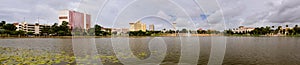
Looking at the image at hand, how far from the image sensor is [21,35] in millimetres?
70875

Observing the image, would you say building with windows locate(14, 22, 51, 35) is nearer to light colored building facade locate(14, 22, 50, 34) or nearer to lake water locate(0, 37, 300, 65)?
light colored building facade locate(14, 22, 50, 34)

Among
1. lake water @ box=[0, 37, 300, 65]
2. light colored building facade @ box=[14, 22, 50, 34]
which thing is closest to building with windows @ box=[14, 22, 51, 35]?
light colored building facade @ box=[14, 22, 50, 34]

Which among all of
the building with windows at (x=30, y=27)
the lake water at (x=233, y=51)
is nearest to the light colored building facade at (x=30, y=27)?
the building with windows at (x=30, y=27)

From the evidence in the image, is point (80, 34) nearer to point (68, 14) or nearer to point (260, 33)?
point (68, 14)

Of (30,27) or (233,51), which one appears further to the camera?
(30,27)

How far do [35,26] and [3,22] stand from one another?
106 ft

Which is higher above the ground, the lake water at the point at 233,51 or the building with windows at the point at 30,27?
the building with windows at the point at 30,27

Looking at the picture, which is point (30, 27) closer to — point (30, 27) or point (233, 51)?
point (30, 27)

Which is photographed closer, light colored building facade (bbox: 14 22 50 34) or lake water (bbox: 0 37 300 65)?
lake water (bbox: 0 37 300 65)

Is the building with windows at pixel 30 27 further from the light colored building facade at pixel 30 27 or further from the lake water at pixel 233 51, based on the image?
the lake water at pixel 233 51

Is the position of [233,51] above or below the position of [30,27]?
below

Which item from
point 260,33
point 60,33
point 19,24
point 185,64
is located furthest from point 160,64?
point 19,24

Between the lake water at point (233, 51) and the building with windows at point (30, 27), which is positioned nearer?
the lake water at point (233, 51)

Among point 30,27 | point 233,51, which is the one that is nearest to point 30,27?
point 30,27
